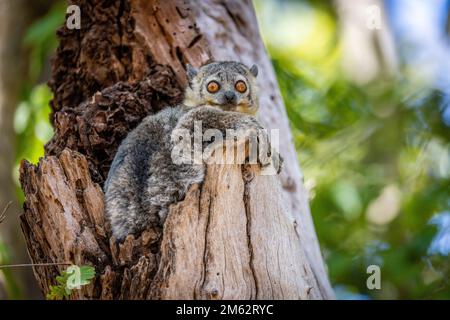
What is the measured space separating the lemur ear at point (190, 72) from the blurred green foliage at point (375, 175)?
3.07 meters

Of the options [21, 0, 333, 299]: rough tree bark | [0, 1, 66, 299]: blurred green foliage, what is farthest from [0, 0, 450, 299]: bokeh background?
[21, 0, 333, 299]: rough tree bark

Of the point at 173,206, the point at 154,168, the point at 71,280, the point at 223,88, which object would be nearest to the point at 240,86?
the point at 223,88

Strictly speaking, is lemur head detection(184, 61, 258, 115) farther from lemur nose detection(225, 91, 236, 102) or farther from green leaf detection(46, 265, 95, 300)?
green leaf detection(46, 265, 95, 300)

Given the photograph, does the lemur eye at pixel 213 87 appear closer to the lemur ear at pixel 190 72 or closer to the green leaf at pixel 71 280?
Result: the lemur ear at pixel 190 72

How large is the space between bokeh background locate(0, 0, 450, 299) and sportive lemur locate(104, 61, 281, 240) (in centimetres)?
324

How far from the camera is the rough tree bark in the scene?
6.12 metres

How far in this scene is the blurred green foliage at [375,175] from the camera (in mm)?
11477

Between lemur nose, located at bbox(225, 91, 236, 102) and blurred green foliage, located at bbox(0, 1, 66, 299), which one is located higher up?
blurred green foliage, located at bbox(0, 1, 66, 299)

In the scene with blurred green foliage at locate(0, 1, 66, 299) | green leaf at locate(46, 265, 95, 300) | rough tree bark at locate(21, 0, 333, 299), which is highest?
blurred green foliage at locate(0, 1, 66, 299)

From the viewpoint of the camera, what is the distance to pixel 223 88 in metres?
8.01

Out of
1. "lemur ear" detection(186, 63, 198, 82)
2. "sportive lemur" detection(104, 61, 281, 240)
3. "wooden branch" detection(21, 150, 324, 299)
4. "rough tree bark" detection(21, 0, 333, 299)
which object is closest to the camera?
"wooden branch" detection(21, 150, 324, 299)

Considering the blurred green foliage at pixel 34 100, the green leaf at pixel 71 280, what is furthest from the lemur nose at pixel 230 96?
the blurred green foliage at pixel 34 100
